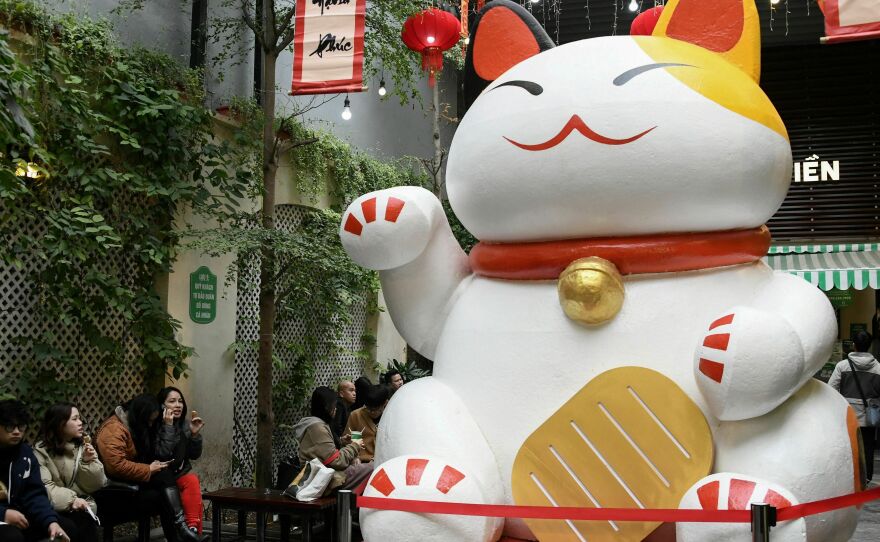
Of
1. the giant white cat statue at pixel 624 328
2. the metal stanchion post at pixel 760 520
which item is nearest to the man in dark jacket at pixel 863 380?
the giant white cat statue at pixel 624 328

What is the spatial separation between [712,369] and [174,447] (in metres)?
3.90

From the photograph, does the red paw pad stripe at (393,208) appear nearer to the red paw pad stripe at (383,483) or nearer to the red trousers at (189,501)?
the red paw pad stripe at (383,483)

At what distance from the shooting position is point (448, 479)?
9.84 feet

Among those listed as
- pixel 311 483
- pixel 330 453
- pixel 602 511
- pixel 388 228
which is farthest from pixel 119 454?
pixel 602 511

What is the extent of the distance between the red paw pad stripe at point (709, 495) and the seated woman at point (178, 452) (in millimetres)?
3767

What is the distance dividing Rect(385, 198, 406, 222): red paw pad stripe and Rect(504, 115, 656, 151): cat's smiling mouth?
1.96 feet

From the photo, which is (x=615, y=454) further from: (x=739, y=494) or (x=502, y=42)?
(x=502, y=42)

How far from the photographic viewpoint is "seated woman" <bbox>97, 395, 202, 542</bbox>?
5.32 m

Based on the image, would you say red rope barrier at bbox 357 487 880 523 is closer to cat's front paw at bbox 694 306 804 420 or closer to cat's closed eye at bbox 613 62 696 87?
cat's front paw at bbox 694 306 804 420

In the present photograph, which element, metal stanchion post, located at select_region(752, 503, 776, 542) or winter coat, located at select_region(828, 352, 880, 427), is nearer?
metal stanchion post, located at select_region(752, 503, 776, 542)

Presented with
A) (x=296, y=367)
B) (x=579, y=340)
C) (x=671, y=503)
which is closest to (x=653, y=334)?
(x=579, y=340)

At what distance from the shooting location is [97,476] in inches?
196

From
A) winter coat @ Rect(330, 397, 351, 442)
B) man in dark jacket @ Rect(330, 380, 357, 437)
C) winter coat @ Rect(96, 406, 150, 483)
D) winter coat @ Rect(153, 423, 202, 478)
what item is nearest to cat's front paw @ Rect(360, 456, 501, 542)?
winter coat @ Rect(96, 406, 150, 483)

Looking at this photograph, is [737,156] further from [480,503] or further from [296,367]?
[296,367]
